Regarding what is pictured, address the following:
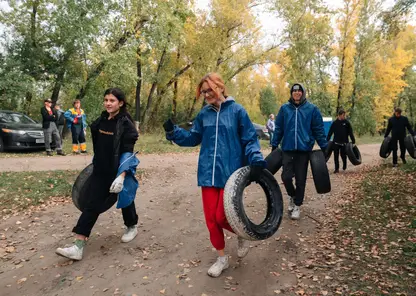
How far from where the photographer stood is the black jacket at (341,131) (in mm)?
10062

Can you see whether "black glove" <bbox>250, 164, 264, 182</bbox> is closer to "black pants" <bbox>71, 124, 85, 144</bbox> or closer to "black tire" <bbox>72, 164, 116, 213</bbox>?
Answer: "black tire" <bbox>72, 164, 116, 213</bbox>

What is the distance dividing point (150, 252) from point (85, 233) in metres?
0.92

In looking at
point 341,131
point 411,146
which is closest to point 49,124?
point 341,131

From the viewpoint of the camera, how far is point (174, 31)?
1953cm

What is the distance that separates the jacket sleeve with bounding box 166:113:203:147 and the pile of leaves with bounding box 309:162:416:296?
2.17 meters

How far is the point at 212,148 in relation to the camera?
3.68 meters

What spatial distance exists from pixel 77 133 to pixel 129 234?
885cm

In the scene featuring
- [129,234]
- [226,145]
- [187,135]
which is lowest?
[129,234]

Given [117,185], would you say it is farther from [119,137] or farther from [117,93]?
[117,93]

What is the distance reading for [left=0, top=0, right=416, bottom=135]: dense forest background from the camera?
16.3 m

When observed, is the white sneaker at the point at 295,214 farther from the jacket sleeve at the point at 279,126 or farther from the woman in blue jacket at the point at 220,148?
the woman in blue jacket at the point at 220,148

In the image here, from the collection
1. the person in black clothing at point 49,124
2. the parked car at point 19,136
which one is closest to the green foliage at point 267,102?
the parked car at point 19,136

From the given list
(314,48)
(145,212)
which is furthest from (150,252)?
(314,48)

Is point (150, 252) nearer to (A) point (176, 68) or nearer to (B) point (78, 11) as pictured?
(B) point (78, 11)
